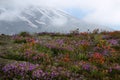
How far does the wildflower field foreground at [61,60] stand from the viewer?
39.9ft

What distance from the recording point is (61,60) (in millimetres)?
14211

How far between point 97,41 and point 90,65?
5.11 m

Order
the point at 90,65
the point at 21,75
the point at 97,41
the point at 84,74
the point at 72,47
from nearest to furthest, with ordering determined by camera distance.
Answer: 1. the point at 21,75
2. the point at 84,74
3. the point at 90,65
4. the point at 72,47
5. the point at 97,41

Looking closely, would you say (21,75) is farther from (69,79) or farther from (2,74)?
(69,79)

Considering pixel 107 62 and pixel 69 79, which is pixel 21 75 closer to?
pixel 69 79

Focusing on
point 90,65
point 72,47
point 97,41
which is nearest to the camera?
point 90,65

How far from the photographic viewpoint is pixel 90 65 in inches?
545

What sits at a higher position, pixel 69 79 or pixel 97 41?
pixel 97 41

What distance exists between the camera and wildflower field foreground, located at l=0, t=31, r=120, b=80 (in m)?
12.2

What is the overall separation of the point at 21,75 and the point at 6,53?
2955 millimetres

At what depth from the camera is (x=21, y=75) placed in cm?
1188

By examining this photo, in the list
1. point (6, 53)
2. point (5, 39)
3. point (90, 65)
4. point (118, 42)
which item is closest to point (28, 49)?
point (6, 53)

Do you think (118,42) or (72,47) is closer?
(72,47)

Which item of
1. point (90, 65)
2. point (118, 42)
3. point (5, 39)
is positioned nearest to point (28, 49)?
point (90, 65)
